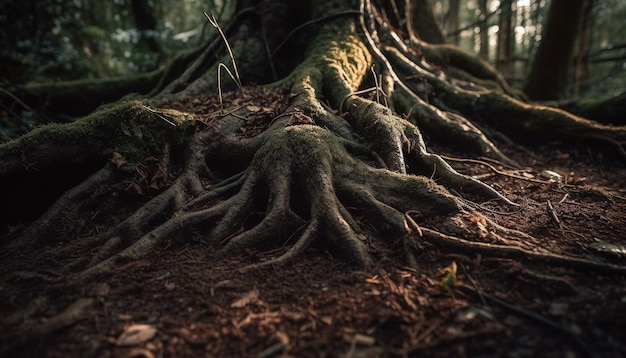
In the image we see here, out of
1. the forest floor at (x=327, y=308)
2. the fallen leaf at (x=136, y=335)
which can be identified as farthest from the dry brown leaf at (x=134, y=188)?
Result: the fallen leaf at (x=136, y=335)

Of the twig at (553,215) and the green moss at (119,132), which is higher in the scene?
the green moss at (119,132)

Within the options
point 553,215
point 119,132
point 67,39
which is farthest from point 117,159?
point 67,39

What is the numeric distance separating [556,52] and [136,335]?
7651 mm

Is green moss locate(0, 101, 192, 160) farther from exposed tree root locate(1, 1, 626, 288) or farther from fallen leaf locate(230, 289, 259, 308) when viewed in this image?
fallen leaf locate(230, 289, 259, 308)

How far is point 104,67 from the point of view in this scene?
1081 cm

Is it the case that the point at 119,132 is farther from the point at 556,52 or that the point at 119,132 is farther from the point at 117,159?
the point at 556,52

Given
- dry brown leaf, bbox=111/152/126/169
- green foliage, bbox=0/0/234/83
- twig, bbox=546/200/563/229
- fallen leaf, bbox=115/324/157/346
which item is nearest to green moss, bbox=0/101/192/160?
dry brown leaf, bbox=111/152/126/169

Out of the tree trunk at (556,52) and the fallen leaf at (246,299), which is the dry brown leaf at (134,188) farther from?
the tree trunk at (556,52)

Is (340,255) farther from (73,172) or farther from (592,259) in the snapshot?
(73,172)

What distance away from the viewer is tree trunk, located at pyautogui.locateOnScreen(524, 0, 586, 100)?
5969mm

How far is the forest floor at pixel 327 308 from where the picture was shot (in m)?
1.62

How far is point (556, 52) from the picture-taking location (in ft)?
20.8

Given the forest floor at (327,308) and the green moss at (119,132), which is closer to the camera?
the forest floor at (327,308)

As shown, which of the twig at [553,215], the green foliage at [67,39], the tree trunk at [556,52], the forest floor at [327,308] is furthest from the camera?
the green foliage at [67,39]
